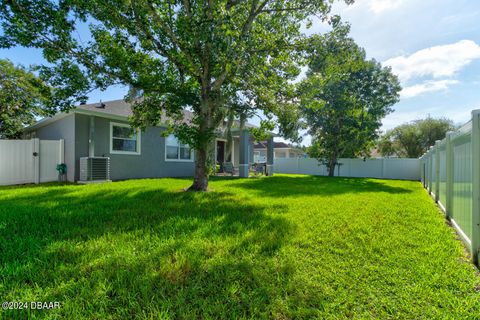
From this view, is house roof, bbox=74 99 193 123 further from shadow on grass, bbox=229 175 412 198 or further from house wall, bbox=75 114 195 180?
shadow on grass, bbox=229 175 412 198

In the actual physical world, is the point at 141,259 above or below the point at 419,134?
below

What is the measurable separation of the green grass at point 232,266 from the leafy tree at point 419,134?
22.2 meters

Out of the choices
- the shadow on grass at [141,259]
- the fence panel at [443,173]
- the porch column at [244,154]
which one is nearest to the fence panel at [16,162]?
the shadow on grass at [141,259]

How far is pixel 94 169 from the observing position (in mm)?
8594

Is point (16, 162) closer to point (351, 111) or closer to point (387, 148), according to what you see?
point (351, 111)

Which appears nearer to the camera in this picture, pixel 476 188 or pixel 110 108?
pixel 476 188

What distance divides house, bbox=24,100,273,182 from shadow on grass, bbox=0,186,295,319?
4.23 meters

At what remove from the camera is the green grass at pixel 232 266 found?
172 centimetres

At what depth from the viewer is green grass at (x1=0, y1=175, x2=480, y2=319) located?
1723mm

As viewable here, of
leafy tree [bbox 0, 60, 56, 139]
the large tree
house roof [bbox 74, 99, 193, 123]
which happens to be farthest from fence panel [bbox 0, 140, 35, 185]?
leafy tree [bbox 0, 60, 56, 139]

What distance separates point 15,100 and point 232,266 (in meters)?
18.2

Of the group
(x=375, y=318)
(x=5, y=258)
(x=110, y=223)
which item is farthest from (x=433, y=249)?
(x=5, y=258)

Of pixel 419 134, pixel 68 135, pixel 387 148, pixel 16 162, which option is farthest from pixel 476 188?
pixel 387 148

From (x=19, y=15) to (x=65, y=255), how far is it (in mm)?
5606
